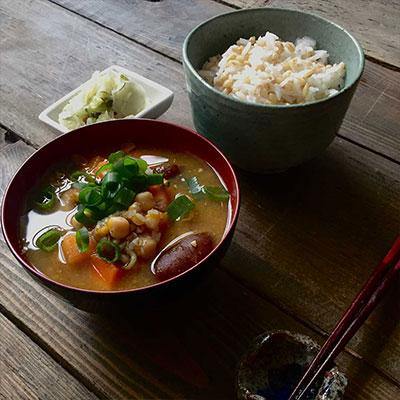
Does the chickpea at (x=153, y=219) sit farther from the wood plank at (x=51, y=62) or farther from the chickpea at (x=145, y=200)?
the wood plank at (x=51, y=62)

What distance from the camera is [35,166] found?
1304 mm

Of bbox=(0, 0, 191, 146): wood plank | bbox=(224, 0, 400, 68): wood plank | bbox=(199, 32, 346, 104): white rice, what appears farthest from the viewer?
bbox=(224, 0, 400, 68): wood plank

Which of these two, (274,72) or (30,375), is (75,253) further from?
(274,72)

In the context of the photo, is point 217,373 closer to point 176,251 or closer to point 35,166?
point 176,251

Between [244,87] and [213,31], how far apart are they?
9.6 inches

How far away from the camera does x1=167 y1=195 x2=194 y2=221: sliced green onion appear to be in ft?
4.07

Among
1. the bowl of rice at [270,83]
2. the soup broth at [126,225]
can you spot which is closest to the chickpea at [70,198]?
the soup broth at [126,225]

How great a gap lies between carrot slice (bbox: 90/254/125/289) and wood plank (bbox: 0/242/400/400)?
7 centimetres

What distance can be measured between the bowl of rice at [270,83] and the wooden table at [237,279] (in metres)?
0.16

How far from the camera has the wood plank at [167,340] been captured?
1.10 m

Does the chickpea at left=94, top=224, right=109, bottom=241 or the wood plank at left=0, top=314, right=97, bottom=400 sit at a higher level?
the chickpea at left=94, top=224, right=109, bottom=241

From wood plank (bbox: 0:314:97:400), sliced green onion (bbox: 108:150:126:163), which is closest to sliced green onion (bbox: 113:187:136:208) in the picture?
sliced green onion (bbox: 108:150:126:163)

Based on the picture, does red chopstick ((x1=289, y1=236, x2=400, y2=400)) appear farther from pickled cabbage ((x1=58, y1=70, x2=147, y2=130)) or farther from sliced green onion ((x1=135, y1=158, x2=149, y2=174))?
pickled cabbage ((x1=58, y1=70, x2=147, y2=130))

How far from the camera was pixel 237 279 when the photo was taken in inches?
50.2
